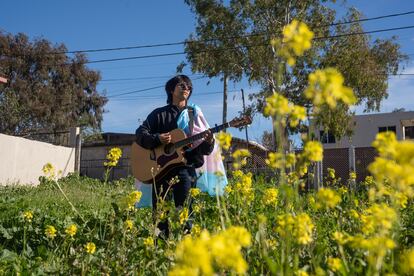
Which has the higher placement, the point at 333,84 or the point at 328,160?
the point at 328,160

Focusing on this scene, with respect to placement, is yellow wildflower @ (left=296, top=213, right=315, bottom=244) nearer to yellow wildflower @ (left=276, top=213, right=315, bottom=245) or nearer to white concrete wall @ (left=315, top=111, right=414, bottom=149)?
yellow wildflower @ (left=276, top=213, right=315, bottom=245)

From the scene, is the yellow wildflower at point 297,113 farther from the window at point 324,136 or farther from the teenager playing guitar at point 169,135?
the teenager playing guitar at point 169,135

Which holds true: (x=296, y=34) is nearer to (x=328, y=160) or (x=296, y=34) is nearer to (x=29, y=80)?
(x=328, y=160)

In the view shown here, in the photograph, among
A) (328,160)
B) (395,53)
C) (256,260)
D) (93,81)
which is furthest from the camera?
(93,81)

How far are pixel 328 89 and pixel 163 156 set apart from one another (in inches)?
109

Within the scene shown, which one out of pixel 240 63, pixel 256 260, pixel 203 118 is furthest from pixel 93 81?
Result: pixel 256 260

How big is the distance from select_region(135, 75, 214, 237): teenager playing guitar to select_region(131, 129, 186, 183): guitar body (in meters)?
0.04

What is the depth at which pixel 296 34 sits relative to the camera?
106 centimetres

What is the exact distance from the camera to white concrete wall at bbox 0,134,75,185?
12234 millimetres

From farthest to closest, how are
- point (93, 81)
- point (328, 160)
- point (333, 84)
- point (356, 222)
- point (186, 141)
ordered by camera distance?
point (93, 81)
point (328, 160)
point (186, 141)
point (356, 222)
point (333, 84)

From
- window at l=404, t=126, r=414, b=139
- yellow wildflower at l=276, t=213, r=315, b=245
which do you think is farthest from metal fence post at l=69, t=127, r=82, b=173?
window at l=404, t=126, r=414, b=139

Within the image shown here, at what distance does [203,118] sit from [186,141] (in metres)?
0.30

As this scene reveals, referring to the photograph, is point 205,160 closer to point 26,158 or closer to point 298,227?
point 298,227

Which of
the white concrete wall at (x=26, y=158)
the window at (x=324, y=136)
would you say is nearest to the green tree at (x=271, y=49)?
the window at (x=324, y=136)
